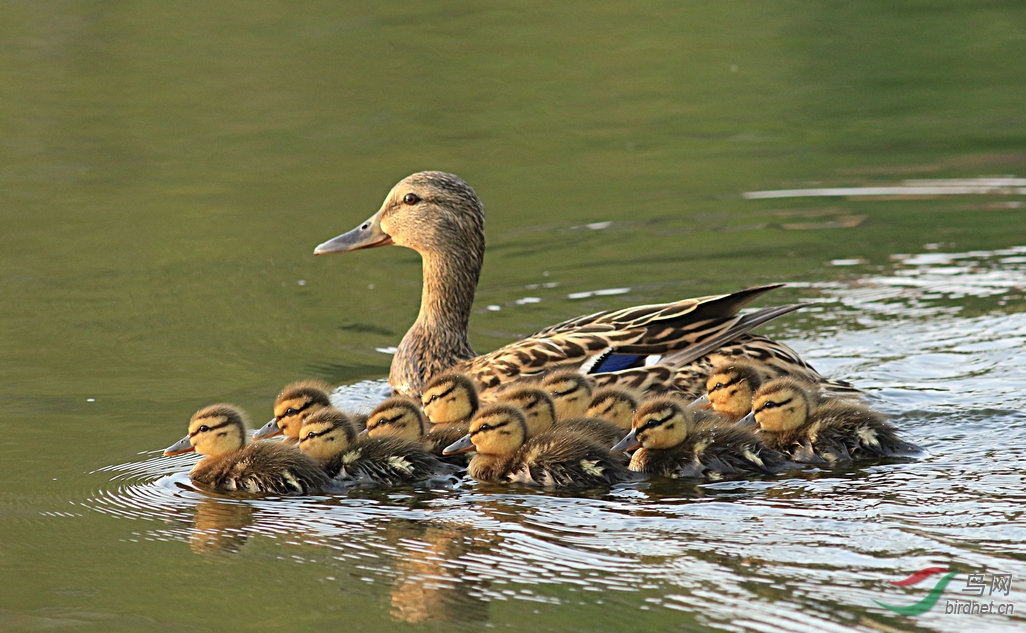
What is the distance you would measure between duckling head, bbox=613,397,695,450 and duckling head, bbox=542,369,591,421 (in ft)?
1.73

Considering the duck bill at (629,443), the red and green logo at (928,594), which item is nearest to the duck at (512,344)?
the duck bill at (629,443)

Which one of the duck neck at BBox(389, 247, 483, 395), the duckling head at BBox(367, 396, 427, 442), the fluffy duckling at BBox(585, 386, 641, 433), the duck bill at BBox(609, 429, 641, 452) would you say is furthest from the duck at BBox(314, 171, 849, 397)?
the duck bill at BBox(609, 429, 641, 452)

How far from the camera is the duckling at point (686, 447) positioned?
17.6 feet

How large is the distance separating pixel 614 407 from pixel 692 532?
1115mm

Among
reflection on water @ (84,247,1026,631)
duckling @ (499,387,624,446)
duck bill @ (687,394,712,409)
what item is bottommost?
reflection on water @ (84,247,1026,631)

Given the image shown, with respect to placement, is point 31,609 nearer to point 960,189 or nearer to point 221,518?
point 221,518

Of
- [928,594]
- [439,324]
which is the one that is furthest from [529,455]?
[439,324]

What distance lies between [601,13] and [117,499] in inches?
460

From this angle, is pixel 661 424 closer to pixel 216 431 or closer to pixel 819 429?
pixel 819 429

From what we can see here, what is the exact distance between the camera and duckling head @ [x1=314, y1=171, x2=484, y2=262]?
721 centimetres

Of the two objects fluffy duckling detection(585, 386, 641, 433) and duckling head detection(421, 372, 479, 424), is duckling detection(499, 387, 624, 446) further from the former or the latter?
duckling head detection(421, 372, 479, 424)

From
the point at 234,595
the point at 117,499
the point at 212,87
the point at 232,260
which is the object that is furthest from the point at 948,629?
the point at 212,87

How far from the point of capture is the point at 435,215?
23.7 feet

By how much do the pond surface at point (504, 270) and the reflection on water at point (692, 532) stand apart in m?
0.02
